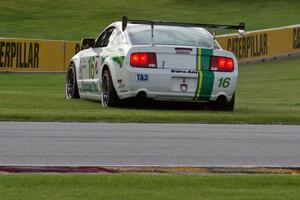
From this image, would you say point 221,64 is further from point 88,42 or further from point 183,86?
point 88,42

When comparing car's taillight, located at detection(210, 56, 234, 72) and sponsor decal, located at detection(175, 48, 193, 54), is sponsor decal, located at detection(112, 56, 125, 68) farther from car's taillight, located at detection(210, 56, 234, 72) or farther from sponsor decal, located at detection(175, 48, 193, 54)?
car's taillight, located at detection(210, 56, 234, 72)

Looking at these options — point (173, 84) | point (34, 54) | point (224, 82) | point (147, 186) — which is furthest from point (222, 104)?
point (34, 54)

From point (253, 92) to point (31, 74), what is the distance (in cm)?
1071

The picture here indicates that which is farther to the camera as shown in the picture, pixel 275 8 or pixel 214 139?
pixel 275 8

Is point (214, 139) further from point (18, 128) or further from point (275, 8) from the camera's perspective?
point (275, 8)

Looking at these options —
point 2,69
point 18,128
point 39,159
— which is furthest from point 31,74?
point 39,159

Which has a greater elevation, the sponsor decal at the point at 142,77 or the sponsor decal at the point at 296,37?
the sponsor decal at the point at 296,37

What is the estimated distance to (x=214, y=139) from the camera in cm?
1258

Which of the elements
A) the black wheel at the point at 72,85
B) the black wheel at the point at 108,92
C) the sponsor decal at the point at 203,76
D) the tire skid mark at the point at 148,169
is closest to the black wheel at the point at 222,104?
the sponsor decal at the point at 203,76

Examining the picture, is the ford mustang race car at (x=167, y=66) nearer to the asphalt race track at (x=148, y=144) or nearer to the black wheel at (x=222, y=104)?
the black wheel at (x=222, y=104)

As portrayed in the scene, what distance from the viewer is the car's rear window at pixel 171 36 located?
16828mm

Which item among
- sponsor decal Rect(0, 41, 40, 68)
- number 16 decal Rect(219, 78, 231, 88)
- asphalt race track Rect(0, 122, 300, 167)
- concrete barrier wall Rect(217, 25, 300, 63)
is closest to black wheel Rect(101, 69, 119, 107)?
number 16 decal Rect(219, 78, 231, 88)

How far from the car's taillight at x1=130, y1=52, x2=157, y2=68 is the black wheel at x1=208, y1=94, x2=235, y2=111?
1226 millimetres

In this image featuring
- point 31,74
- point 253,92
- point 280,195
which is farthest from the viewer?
point 31,74
